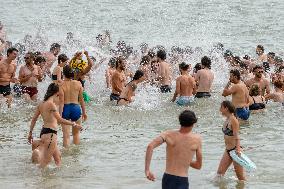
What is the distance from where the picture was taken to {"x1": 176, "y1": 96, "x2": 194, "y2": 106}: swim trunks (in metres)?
17.6

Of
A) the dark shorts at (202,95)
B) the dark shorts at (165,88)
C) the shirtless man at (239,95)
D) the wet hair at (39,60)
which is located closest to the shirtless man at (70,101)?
the shirtless man at (239,95)

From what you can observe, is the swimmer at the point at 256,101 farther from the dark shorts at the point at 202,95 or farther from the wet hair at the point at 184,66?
the dark shorts at the point at 202,95

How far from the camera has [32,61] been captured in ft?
56.1

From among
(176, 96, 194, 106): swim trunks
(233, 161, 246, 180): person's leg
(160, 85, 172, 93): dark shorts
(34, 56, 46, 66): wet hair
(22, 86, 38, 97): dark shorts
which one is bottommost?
(233, 161, 246, 180): person's leg

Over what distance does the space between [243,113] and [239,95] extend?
27.0 inches

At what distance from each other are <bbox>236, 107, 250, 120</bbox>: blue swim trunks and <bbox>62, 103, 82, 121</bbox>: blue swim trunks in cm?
411

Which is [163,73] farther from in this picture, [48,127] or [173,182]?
[173,182]

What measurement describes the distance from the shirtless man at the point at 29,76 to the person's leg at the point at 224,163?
744 cm

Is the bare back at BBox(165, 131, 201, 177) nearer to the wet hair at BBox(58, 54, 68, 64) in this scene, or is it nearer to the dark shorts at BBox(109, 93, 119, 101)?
the wet hair at BBox(58, 54, 68, 64)

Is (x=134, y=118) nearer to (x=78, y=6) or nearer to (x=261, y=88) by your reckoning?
(x=261, y=88)

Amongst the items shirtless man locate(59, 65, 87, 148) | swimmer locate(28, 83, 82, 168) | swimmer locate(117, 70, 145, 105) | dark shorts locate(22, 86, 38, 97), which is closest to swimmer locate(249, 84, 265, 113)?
swimmer locate(117, 70, 145, 105)

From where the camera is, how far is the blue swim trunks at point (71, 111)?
13125 millimetres

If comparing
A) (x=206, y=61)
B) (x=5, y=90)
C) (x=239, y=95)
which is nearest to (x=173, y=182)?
(x=239, y=95)

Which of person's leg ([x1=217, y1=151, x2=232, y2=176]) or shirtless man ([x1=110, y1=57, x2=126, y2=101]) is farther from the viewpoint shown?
shirtless man ([x1=110, y1=57, x2=126, y2=101])
